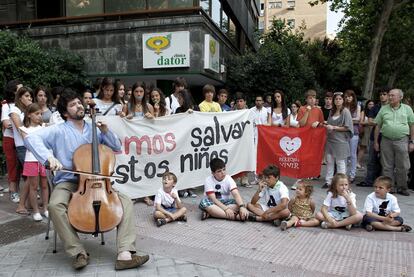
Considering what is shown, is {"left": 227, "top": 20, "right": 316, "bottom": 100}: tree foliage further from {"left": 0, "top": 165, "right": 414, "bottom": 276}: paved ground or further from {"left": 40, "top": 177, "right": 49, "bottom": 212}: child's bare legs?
{"left": 40, "top": 177, "right": 49, "bottom": 212}: child's bare legs

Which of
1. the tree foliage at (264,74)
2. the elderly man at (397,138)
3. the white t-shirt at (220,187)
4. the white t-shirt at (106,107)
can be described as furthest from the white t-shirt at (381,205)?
the tree foliage at (264,74)

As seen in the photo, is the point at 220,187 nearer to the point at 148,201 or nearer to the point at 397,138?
the point at 148,201

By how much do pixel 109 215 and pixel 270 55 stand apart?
1241 cm

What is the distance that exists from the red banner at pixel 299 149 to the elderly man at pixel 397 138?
1.06 meters

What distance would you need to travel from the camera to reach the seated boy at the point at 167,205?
530cm

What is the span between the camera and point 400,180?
7281 mm

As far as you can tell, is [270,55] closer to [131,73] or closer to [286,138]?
[131,73]

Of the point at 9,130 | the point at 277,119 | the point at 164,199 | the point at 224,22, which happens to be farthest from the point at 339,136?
the point at 224,22

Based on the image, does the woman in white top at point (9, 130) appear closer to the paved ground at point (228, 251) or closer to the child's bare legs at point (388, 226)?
the paved ground at point (228, 251)

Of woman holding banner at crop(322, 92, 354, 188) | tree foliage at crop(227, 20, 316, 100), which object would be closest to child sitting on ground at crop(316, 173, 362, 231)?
woman holding banner at crop(322, 92, 354, 188)

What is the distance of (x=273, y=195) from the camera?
541 cm

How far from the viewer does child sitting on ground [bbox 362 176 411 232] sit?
5.16 metres

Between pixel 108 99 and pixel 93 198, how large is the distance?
9.50ft

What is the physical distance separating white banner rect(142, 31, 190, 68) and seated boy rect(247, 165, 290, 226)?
22.6 feet
